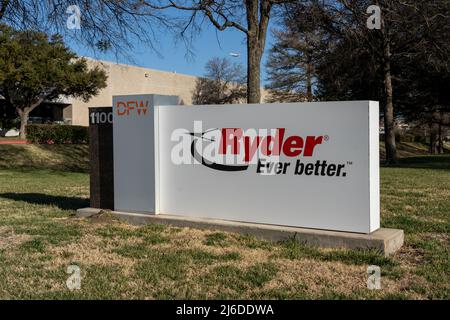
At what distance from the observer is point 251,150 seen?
6.91m

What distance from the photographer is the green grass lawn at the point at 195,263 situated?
4.59 m

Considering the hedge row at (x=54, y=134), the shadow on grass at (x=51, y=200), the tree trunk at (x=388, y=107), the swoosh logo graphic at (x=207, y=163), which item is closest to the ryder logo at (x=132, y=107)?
the swoosh logo graphic at (x=207, y=163)

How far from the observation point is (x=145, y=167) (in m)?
7.77

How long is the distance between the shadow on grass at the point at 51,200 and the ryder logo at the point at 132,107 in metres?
2.38

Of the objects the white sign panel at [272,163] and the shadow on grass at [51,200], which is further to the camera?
the shadow on grass at [51,200]

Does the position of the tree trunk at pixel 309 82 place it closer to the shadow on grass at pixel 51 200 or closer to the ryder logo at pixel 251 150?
the shadow on grass at pixel 51 200

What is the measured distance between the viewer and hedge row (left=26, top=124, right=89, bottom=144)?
28.8 m

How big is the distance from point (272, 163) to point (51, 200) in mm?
5715

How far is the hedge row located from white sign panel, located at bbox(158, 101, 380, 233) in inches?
899

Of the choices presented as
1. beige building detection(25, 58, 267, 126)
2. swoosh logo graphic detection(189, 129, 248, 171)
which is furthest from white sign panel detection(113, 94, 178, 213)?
beige building detection(25, 58, 267, 126)

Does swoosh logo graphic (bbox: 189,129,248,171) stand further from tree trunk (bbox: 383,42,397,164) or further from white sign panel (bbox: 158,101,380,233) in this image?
tree trunk (bbox: 383,42,397,164)

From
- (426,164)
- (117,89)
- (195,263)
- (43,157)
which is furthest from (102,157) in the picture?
(117,89)
